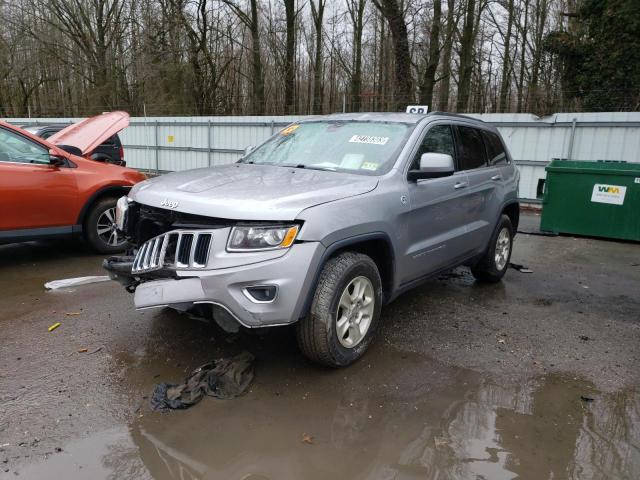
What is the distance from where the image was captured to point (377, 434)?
2807 millimetres

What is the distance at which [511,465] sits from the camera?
258 centimetres

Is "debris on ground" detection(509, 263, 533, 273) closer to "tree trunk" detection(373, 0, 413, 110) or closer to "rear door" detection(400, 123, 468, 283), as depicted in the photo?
"rear door" detection(400, 123, 468, 283)

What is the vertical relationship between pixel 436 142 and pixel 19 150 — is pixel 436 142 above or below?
above

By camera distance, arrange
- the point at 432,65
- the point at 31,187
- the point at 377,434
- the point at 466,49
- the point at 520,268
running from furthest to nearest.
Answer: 1. the point at 466,49
2. the point at 432,65
3. the point at 520,268
4. the point at 31,187
5. the point at 377,434

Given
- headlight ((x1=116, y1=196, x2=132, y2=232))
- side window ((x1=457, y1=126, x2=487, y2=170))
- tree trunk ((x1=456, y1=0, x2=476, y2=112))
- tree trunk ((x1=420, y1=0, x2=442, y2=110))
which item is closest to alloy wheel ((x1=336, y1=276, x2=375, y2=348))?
headlight ((x1=116, y1=196, x2=132, y2=232))

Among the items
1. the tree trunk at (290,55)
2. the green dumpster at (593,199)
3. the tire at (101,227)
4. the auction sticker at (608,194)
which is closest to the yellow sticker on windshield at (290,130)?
the tire at (101,227)

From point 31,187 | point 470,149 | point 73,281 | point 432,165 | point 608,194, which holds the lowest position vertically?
point 73,281

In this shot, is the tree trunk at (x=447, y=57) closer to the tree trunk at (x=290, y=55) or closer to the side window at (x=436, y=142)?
the tree trunk at (x=290, y=55)

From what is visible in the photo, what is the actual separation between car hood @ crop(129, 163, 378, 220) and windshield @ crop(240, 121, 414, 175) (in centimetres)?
21

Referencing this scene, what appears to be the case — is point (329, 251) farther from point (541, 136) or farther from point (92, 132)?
point (541, 136)

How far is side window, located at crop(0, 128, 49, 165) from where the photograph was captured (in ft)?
17.9

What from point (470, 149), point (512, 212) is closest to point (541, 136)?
point (512, 212)

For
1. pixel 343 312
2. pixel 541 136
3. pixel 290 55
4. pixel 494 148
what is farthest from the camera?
pixel 290 55

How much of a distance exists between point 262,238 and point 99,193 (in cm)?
393
